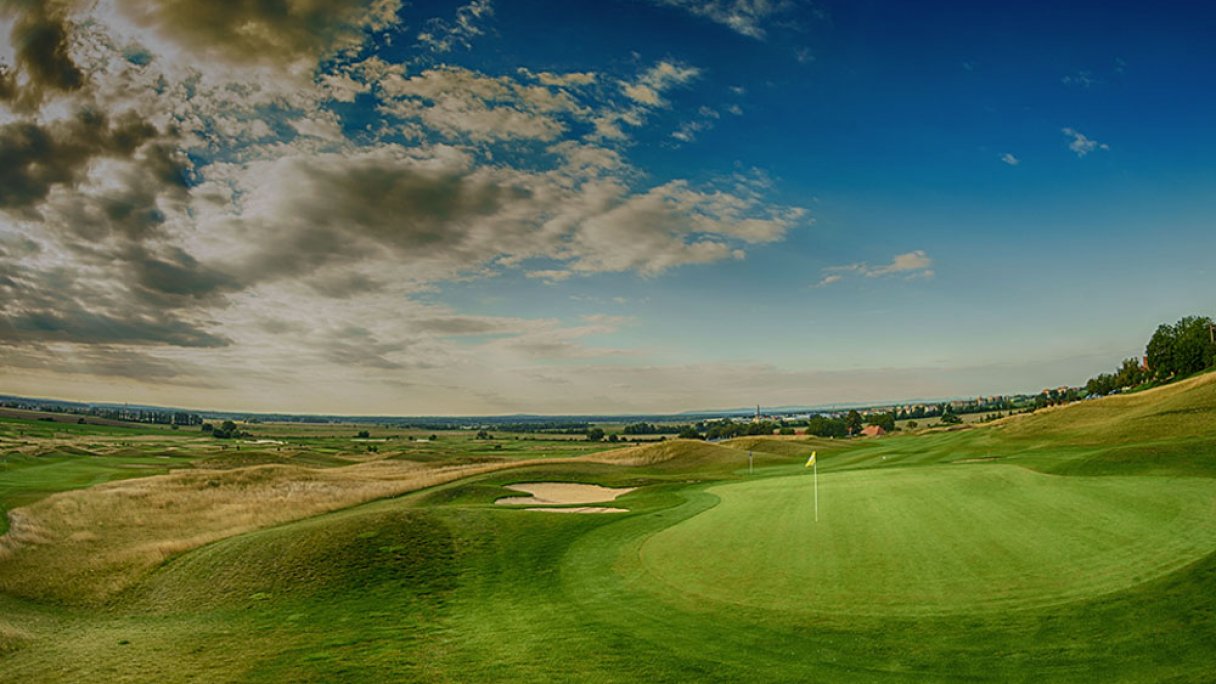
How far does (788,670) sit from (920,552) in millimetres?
6010

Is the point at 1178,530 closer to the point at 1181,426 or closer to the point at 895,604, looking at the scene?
the point at 895,604

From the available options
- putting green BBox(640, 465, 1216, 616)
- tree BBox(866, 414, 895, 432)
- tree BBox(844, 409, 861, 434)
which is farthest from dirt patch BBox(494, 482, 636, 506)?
tree BBox(866, 414, 895, 432)

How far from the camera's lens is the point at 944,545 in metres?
13.4

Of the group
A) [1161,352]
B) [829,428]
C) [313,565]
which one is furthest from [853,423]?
[313,565]

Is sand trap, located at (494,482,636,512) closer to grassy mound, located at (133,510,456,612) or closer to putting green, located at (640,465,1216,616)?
grassy mound, located at (133,510,456,612)

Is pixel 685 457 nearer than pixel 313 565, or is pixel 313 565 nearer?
pixel 313 565

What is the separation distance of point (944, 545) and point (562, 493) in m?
24.3

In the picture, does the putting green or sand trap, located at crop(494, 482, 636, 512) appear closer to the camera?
the putting green

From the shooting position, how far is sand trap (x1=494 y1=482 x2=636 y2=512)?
31.8m

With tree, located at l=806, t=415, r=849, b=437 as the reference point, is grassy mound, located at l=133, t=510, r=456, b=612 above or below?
above

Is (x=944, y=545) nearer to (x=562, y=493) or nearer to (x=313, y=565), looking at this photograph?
(x=313, y=565)

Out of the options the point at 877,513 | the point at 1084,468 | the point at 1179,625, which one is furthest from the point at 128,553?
the point at 1084,468

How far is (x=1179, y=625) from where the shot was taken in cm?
904

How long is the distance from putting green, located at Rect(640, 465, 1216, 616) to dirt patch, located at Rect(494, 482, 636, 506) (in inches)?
526
